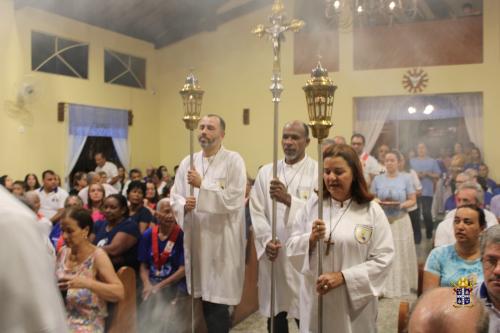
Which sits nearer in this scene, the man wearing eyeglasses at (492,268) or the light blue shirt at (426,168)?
the man wearing eyeglasses at (492,268)

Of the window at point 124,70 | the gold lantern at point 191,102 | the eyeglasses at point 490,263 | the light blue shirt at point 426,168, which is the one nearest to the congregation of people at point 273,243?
the eyeglasses at point 490,263

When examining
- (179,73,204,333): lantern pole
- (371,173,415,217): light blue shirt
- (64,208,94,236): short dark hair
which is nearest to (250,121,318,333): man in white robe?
(179,73,204,333): lantern pole

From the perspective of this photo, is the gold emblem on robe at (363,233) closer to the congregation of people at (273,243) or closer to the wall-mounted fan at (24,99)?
the congregation of people at (273,243)

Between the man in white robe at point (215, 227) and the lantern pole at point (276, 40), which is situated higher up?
the lantern pole at point (276, 40)

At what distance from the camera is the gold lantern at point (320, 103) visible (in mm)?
2189

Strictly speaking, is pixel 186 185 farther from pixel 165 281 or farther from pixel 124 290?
pixel 124 290

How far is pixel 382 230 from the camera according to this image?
213 cm

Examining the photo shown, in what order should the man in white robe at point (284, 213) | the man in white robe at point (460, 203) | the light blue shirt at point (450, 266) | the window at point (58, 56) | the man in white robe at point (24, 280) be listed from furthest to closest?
the window at point (58, 56), the man in white robe at point (460, 203), the man in white robe at point (284, 213), the light blue shirt at point (450, 266), the man in white robe at point (24, 280)

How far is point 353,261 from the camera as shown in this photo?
2.12 m

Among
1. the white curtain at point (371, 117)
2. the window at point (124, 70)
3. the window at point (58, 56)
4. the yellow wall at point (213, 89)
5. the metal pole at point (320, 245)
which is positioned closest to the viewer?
the metal pole at point (320, 245)

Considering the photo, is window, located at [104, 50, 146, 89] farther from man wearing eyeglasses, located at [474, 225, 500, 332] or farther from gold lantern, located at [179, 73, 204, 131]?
man wearing eyeglasses, located at [474, 225, 500, 332]

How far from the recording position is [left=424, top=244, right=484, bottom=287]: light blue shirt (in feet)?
7.93

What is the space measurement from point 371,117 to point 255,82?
6.55 ft

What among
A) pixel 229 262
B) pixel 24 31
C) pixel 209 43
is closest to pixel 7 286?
pixel 229 262
